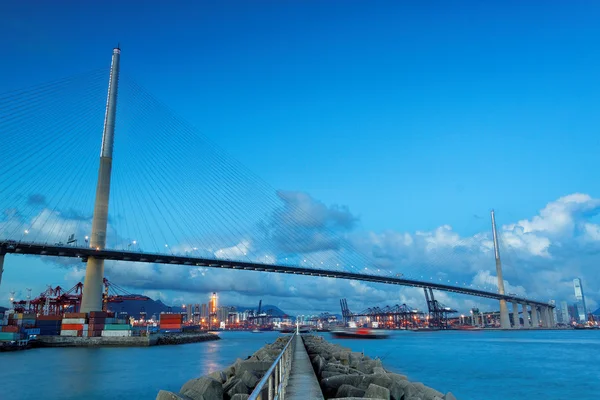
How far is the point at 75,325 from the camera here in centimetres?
5003

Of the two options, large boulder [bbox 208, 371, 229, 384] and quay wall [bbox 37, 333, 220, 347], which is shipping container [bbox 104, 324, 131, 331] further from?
large boulder [bbox 208, 371, 229, 384]

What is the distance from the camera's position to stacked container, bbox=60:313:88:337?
4916 centimetres

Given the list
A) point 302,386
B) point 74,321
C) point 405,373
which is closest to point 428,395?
point 302,386

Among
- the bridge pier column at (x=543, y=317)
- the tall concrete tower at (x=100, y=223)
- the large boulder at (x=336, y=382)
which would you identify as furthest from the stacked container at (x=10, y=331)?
the bridge pier column at (x=543, y=317)

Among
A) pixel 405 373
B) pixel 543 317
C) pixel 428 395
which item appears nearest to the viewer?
pixel 428 395

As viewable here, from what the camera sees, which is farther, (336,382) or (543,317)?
(543,317)

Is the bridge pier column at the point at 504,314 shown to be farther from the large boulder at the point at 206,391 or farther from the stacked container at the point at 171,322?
the large boulder at the point at 206,391

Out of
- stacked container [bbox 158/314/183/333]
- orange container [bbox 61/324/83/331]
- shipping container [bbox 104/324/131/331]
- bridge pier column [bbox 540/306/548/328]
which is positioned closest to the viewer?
orange container [bbox 61/324/83/331]

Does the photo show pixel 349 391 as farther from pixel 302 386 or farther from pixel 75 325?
pixel 75 325

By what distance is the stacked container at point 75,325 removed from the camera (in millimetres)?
49156

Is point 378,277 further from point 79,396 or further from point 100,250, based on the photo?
point 79,396

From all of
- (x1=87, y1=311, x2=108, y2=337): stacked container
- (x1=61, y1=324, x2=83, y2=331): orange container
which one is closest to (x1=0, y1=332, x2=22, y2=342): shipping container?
(x1=61, y1=324, x2=83, y2=331): orange container

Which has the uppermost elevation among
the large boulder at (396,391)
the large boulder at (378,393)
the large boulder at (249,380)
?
the large boulder at (378,393)

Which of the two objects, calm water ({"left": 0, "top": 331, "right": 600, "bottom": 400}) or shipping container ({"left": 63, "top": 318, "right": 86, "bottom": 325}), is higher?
shipping container ({"left": 63, "top": 318, "right": 86, "bottom": 325})
